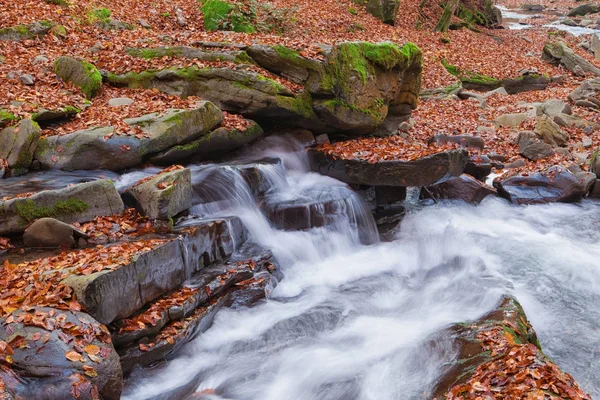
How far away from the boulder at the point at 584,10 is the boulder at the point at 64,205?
43.1 meters

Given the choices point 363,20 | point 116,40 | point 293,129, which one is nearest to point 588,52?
point 363,20

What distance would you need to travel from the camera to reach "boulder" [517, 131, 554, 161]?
1346 centimetres

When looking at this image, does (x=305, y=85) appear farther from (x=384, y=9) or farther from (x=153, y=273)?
(x=384, y=9)

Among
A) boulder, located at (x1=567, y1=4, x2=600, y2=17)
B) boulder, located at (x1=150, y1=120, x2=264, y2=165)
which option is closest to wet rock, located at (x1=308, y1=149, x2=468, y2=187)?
boulder, located at (x1=150, y1=120, x2=264, y2=165)

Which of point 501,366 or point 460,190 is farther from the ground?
point 501,366

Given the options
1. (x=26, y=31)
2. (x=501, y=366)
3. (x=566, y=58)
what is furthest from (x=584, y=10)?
(x=501, y=366)

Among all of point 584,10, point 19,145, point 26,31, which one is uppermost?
point 584,10

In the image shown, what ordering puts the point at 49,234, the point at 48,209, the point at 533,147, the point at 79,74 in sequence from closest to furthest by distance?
the point at 49,234, the point at 48,209, the point at 79,74, the point at 533,147

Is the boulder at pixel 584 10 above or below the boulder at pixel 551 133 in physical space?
above

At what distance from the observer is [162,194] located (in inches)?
294

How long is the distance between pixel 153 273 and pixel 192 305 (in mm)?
A: 721

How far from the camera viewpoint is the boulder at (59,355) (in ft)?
15.4

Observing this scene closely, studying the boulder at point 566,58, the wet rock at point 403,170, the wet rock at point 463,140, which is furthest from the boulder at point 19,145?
the boulder at point 566,58

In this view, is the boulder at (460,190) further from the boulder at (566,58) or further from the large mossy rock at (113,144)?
the boulder at (566,58)
